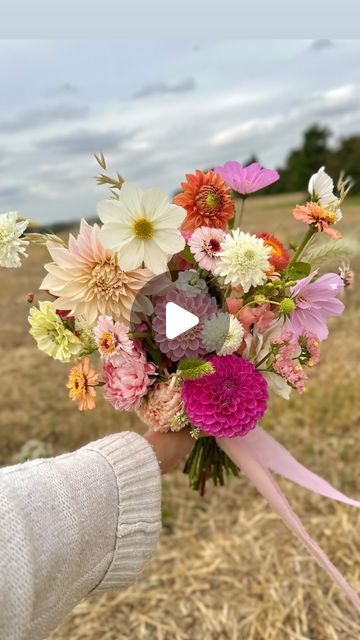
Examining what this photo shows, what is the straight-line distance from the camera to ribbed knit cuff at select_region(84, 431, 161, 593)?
37.4 inches

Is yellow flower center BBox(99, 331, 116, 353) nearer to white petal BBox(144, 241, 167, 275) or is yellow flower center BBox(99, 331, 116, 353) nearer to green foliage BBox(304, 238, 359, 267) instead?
white petal BBox(144, 241, 167, 275)

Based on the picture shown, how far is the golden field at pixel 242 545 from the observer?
167cm

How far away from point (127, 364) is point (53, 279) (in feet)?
0.47

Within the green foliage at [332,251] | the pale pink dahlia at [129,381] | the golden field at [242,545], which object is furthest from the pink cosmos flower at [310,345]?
the golden field at [242,545]

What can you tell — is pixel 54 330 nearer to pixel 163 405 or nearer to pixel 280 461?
Answer: pixel 163 405

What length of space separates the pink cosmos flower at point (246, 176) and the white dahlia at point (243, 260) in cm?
13

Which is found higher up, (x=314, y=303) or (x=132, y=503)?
(x=314, y=303)

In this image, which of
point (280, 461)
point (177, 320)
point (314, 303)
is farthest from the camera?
point (280, 461)

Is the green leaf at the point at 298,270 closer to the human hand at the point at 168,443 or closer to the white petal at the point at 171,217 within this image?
the white petal at the point at 171,217

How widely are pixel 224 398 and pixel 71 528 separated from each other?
0.82 ft

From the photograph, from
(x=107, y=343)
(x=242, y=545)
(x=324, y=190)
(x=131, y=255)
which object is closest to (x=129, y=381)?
(x=107, y=343)

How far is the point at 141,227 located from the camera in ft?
2.79

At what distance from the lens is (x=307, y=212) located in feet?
3.06

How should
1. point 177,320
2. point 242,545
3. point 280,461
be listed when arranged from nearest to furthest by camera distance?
point 177,320
point 280,461
point 242,545
